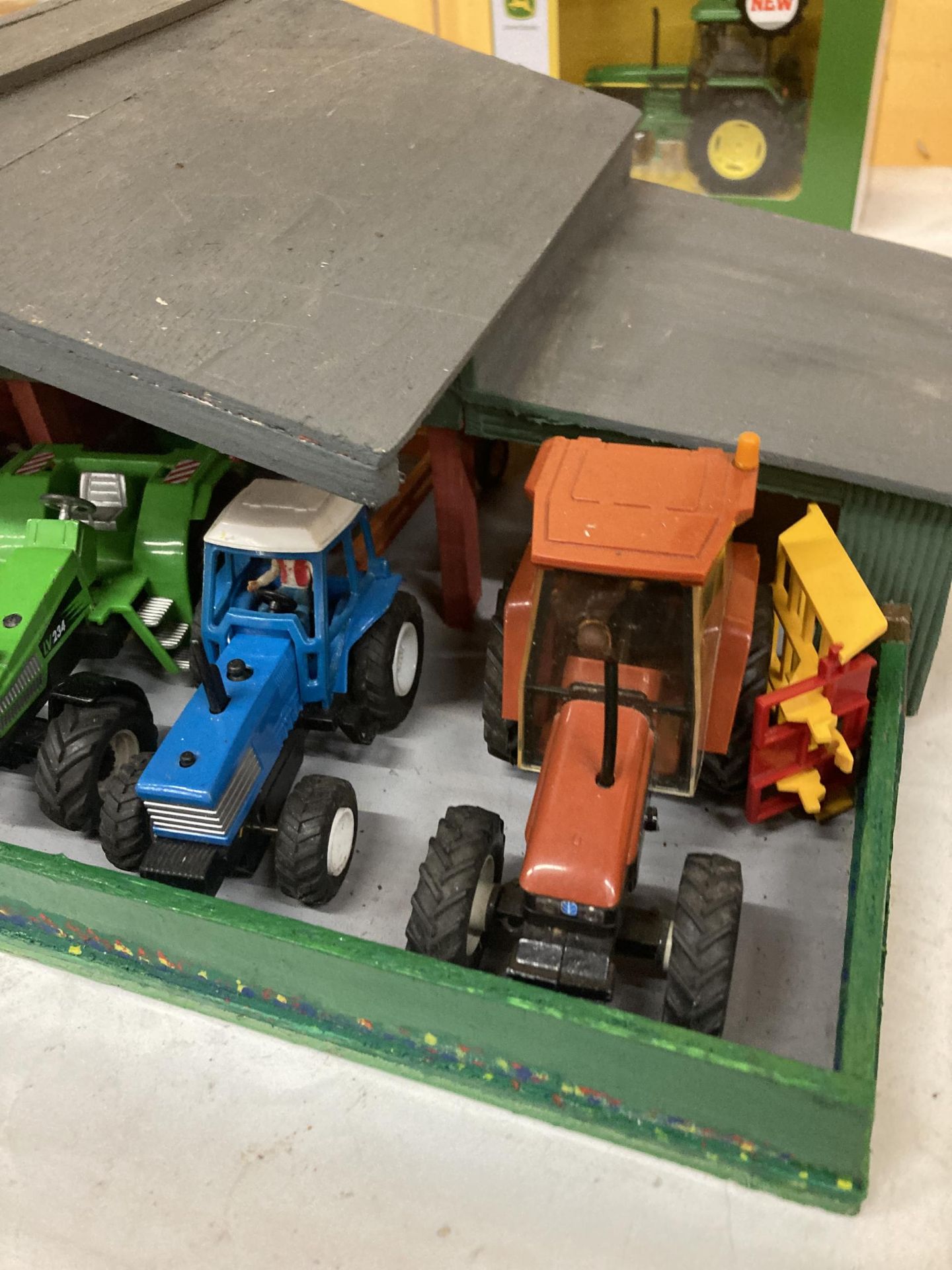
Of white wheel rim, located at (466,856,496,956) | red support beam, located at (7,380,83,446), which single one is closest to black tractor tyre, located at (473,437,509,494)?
red support beam, located at (7,380,83,446)

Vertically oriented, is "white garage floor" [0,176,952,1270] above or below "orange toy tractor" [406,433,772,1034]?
below

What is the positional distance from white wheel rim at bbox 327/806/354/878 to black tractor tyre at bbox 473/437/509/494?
1922 mm

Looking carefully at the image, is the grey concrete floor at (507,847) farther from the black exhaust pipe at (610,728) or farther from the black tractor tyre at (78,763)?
the black exhaust pipe at (610,728)

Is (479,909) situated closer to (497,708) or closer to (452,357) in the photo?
(497,708)

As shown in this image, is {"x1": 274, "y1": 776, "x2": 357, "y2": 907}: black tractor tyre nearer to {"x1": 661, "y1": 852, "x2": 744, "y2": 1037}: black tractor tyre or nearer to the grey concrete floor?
the grey concrete floor

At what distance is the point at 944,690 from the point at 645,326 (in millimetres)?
1619

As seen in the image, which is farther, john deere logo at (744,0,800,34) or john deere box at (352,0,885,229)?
john deere box at (352,0,885,229)

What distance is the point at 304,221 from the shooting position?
10.5ft

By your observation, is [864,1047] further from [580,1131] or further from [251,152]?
[251,152]

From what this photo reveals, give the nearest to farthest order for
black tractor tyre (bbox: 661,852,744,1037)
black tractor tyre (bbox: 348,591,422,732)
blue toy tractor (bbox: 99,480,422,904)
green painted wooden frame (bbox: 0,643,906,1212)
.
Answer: green painted wooden frame (bbox: 0,643,906,1212) < black tractor tyre (bbox: 661,852,744,1037) < blue toy tractor (bbox: 99,480,422,904) < black tractor tyre (bbox: 348,591,422,732)

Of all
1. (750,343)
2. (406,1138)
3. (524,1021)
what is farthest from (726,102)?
(406,1138)

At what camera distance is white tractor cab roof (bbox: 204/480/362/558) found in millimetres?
3148

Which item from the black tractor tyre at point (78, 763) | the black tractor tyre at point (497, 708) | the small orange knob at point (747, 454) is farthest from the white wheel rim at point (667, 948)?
the black tractor tyre at point (78, 763)

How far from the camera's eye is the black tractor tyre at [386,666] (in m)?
3.34
